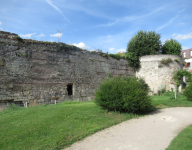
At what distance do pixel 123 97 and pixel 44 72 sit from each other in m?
7.05

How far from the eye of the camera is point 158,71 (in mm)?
17938

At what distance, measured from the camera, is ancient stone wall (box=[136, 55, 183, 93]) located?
1773 cm

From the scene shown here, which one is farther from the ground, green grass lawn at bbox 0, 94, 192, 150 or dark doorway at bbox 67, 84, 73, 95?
dark doorway at bbox 67, 84, 73, 95

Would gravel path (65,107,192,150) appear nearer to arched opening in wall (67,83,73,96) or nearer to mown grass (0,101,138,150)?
mown grass (0,101,138,150)

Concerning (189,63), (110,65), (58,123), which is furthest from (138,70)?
(189,63)

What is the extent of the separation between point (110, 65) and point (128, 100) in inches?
371

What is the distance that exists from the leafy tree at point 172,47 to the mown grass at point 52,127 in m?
15.8

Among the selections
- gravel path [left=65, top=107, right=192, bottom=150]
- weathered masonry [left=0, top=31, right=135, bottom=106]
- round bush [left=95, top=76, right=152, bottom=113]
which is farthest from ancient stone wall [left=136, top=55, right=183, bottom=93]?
gravel path [left=65, top=107, right=192, bottom=150]

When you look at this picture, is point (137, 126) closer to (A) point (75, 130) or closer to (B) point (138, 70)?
(A) point (75, 130)

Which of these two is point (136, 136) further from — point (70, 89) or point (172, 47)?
point (172, 47)

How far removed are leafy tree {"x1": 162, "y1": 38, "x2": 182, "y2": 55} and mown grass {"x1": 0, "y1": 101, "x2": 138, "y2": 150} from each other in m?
15.8

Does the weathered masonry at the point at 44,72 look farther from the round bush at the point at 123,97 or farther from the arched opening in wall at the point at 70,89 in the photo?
the round bush at the point at 123,97

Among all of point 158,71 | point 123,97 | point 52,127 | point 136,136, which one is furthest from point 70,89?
point 158,71

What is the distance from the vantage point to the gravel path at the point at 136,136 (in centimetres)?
441
